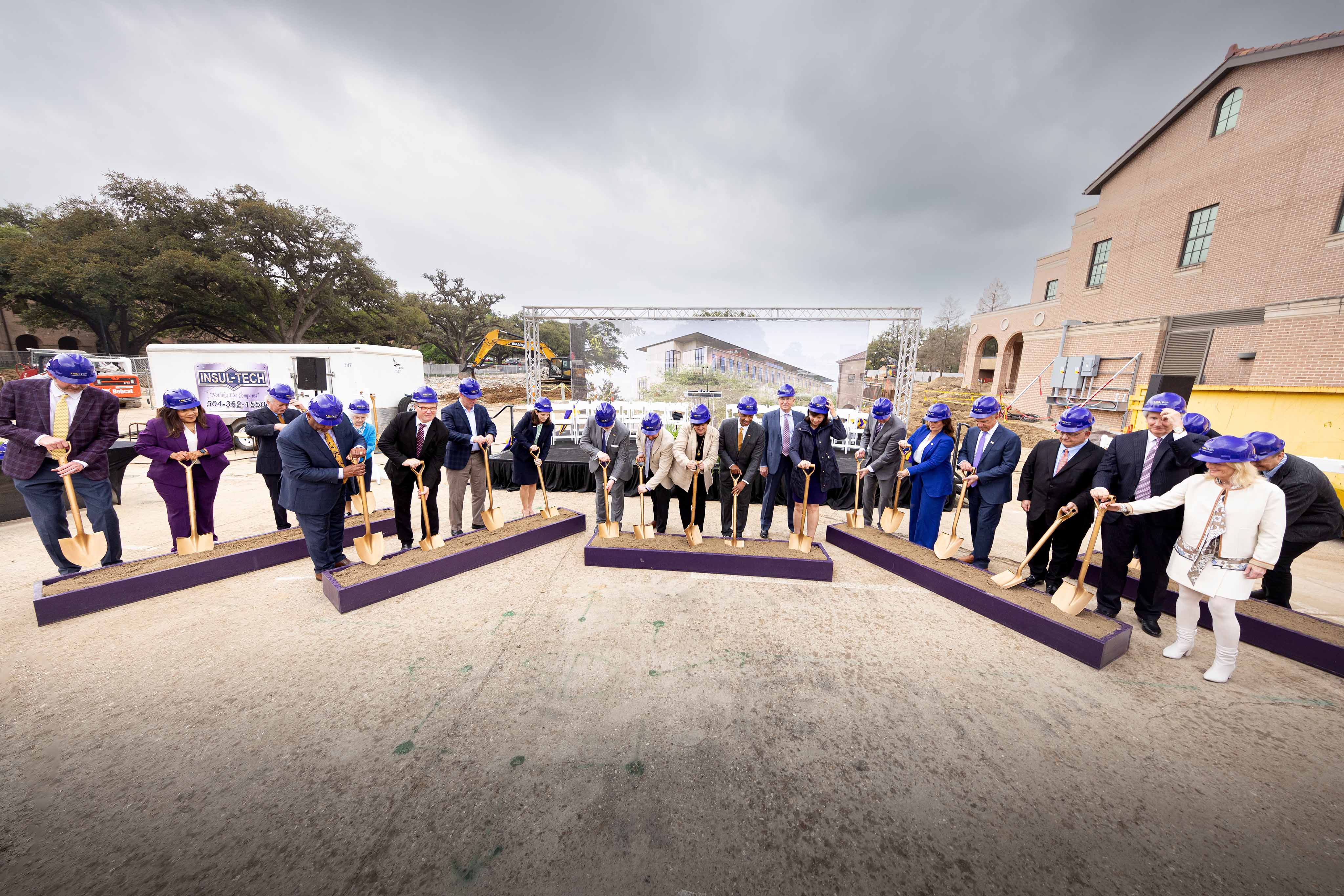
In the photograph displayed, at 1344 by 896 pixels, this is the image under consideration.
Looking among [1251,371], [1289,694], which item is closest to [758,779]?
[1289,694]

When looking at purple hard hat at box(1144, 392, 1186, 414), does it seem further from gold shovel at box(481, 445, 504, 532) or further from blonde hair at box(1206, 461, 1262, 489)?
gold shovel at box(481, 445, 504, 532)

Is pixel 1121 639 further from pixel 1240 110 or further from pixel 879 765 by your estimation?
pixel 1240 110

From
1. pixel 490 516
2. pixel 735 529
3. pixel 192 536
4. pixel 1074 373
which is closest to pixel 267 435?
pixel 192 536

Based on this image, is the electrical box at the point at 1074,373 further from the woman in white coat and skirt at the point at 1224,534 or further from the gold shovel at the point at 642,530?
the gold shovel at the point at 642,530

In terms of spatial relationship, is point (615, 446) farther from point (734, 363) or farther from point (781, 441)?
point (734, 363)

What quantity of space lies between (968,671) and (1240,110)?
21544 millimetres

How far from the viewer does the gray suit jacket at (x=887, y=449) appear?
5.35 metres

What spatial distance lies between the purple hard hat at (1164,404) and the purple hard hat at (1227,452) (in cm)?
59

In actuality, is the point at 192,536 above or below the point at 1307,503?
below

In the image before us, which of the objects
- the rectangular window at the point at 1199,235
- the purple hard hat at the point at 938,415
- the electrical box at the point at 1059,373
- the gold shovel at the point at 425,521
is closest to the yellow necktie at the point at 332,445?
the gold shovel at the point at 425,521

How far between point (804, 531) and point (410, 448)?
4458 millimetres

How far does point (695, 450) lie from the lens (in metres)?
Result: 5.14

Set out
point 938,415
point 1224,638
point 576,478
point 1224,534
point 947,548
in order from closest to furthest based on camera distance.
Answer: point 1224,534 < point 1224,638 < point 947,548 < point 938,415 < point 576,478

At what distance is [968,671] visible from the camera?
314 centimetres
